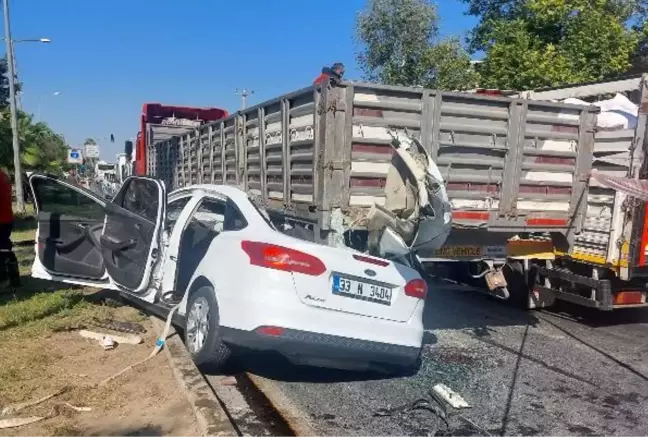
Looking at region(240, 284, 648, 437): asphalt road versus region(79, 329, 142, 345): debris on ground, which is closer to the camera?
region(240, 284, 648, 437): asphalt road

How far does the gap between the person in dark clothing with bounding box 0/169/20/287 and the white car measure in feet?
8.83

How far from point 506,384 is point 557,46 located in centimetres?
1351

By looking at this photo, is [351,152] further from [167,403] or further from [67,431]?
[67,431]

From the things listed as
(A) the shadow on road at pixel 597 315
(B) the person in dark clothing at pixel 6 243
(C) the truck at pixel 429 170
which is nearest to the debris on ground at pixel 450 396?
(C) the truck at pixel 429 170

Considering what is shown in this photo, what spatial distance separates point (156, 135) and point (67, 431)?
46.0ft

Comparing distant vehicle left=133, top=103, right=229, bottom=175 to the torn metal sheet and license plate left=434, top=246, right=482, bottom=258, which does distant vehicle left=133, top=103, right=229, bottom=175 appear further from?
the torn metal sheet

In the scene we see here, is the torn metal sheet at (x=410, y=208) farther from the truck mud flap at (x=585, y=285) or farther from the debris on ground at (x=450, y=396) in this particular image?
the truck mud flap at (x=585, y=285)

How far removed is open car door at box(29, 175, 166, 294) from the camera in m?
6.21

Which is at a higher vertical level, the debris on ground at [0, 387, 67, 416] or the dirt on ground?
the debris on ground at [0, 387, 67, 416]

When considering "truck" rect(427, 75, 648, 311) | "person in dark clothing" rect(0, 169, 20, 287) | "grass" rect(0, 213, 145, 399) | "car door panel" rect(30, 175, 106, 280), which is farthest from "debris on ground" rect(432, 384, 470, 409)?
"person in dark clothing" rect(0, 169, 20, 287)

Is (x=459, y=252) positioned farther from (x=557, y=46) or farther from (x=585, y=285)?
(x=557, y=46)

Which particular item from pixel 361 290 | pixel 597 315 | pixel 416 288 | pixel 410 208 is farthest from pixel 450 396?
pixel 597 315

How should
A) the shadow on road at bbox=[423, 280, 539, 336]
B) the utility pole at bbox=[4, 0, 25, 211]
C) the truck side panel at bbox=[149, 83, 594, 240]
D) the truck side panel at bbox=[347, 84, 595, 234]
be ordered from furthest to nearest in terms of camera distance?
1. the utility pole at bbox=[4, 0, 25, 211]
2. the shadow on road at bbox=[423, 280, 539, 336]
3. the truck side panel at bbox=[347, 84, 595, 234]
4. the truck side panel at bbox=[149, 83, 594, 240]

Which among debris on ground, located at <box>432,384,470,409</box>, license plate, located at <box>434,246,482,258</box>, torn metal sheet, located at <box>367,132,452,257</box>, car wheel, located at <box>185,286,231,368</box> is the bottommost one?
debris on ground, located at <box>432,384,470,409</box>
